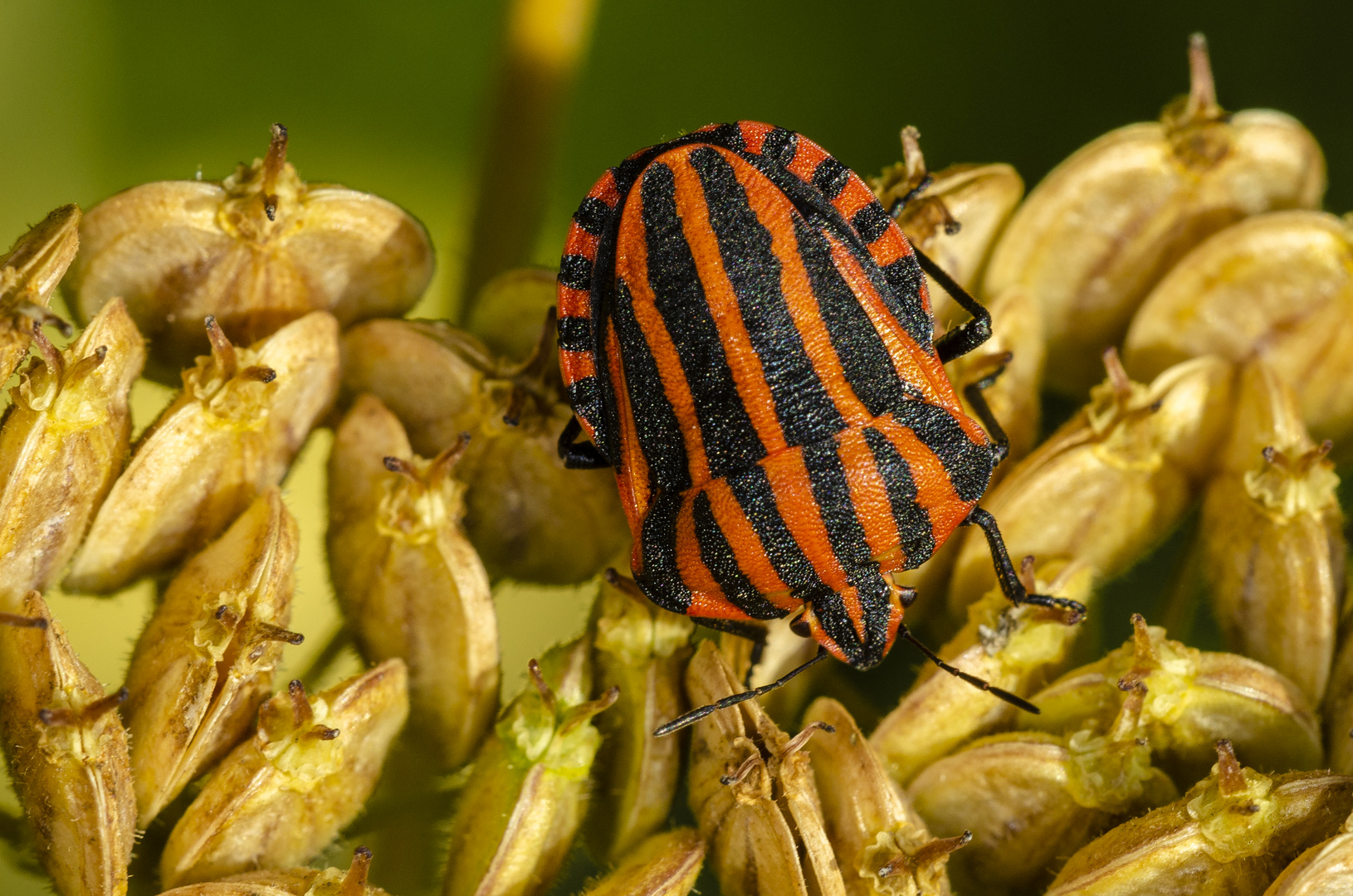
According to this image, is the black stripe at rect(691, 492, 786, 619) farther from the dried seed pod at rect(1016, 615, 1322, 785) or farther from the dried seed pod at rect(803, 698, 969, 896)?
the dried seed pod at rect(1016, 615, 1322, 785)

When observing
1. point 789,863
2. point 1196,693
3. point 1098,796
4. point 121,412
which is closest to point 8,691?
point 121,412

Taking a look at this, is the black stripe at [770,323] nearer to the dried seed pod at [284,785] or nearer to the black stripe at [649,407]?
the black stripe at [649,407]

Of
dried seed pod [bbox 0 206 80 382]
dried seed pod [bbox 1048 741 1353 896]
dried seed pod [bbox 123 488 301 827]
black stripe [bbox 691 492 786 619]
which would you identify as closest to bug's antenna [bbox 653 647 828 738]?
black stripe [bbox 691 492 786 619]

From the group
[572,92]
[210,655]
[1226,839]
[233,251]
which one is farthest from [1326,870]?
[572,92]

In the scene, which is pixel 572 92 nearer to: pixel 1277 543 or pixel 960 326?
pixel 960 326

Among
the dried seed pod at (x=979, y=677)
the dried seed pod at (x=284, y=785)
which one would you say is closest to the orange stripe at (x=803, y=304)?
the dried seed pod at (x=979, y=677)

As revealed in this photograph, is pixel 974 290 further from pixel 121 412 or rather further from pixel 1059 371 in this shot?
pixel 121 412
